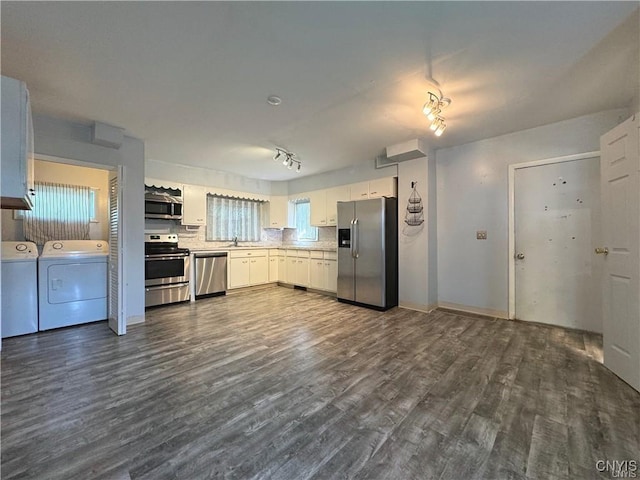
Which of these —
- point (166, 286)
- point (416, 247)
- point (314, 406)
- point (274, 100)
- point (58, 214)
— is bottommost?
point (314, 406)

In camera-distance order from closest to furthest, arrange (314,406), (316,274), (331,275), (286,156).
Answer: (314,406), (286,156), (331,275), (316,274)

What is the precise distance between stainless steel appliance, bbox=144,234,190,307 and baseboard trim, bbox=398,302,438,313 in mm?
3862

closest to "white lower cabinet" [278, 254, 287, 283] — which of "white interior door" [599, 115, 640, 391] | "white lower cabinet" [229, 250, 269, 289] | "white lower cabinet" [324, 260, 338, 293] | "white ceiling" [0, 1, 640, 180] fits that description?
"white lower cabinet" [229, 250, 269, 289]

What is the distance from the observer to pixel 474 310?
156 inches

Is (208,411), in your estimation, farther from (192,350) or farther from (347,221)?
(347,221)

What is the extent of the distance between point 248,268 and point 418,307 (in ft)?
11.9

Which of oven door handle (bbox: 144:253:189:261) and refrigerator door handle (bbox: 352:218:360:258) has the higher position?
refrigerator door handle (bbox: 352:218:360:258)

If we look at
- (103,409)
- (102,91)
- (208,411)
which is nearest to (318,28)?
(102,91)

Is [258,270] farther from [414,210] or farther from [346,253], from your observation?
[414,210]

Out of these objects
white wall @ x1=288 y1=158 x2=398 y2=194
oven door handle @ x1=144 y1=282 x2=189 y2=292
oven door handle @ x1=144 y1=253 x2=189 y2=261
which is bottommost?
oven door handle @ x1=144 y1=282 x2=189 y2=292

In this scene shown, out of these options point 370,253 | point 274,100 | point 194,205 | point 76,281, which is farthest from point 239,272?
point 274,100

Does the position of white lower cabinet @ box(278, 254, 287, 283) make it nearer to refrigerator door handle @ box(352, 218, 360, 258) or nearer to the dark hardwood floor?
refrigerator door handle @ box(352, 218, 360, 258)

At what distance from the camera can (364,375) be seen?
225 centimetres

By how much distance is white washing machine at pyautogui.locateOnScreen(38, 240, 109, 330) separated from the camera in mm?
3316
